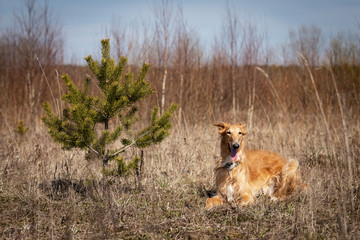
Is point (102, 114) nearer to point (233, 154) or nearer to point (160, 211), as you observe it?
point (160, 211)

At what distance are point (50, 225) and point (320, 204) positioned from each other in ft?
9.23

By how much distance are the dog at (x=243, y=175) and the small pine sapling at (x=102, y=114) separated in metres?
0.78

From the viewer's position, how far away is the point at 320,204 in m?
3.38

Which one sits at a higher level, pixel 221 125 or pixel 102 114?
pixel 102 114

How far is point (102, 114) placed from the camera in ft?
11.6

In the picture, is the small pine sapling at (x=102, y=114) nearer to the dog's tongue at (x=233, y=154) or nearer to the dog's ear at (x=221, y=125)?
the dog's ear at (x=221, y=125)

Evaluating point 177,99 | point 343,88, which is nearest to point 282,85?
point 343,88

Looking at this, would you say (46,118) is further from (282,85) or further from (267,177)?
(282,85)

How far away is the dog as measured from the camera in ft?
11.9

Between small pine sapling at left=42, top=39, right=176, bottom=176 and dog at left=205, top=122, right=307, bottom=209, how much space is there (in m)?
0.78

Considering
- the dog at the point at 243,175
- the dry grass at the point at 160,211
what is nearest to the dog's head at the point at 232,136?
the dog at the point at 243,175

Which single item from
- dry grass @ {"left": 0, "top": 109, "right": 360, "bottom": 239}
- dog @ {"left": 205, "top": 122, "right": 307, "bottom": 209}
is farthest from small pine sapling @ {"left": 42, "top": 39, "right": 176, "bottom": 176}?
dog @ {"left": 205, "top": 122, "right": 307, "bottom": 209}

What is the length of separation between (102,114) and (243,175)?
1.84 meters

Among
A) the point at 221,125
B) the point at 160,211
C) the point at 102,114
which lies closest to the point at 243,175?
the point at 221,125
